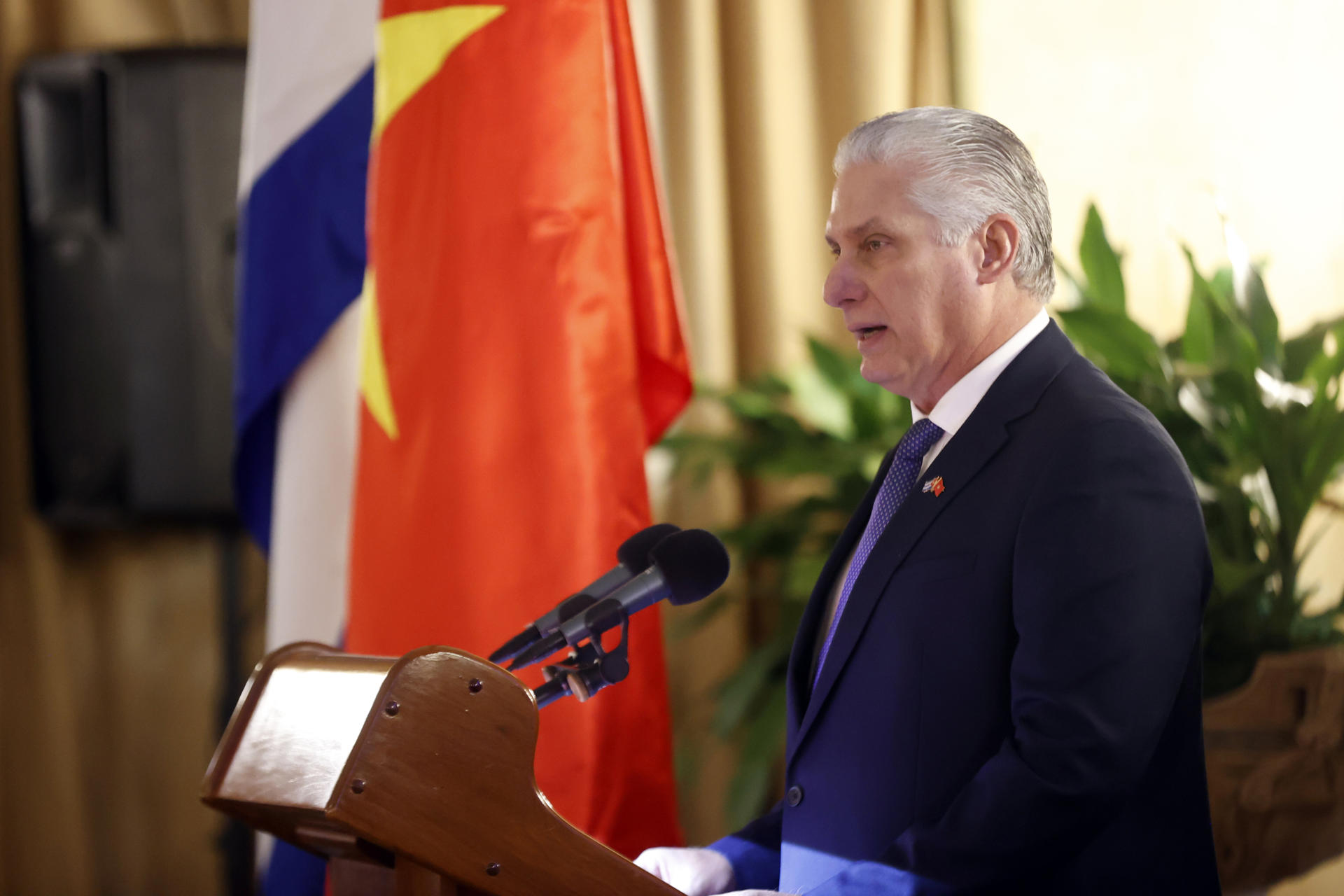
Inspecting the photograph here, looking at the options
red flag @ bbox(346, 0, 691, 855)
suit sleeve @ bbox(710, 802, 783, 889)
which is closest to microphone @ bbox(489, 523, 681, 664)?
suit sleeve @ bbox(710, 802, 783, 889)

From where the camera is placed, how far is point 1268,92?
9.15ft

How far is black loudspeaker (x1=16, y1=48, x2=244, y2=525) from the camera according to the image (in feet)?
9.80

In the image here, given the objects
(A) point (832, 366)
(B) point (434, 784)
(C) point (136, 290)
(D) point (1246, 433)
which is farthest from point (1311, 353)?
(C) point (136, 290)

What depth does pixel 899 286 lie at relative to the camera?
4.20ft

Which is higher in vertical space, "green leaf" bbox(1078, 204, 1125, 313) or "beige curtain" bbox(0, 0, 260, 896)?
"green leaf" bbox(1078, 204, 1125, 313)

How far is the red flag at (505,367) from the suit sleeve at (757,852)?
0.81 metres

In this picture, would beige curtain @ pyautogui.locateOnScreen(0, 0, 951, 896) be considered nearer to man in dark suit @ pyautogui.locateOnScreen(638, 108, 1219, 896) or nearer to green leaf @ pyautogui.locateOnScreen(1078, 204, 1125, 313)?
green leaf @ pyautogui.locateOnScreen(1078, 204, 1125, 313)

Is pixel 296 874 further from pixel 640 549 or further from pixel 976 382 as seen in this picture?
pixel 976 382

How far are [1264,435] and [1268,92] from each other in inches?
44.8

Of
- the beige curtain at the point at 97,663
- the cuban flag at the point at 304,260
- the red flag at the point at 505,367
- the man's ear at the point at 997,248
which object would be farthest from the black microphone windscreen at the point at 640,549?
the beige curtain at the point at 97,663

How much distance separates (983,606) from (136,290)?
259 centimetres

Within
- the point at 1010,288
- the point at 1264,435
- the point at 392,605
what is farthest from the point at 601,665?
the point at 1264,435

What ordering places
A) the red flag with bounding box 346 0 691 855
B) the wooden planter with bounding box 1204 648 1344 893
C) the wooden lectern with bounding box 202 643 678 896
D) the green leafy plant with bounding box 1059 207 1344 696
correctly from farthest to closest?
1. the red flag with bounding box 346 0 691 855
2. the green leafy plant with bounding box 1059 207 1344 696
3. the wooden planter with bounding box 1204 648 1344 893
4. the wooden lectern with bounding box 202 643 678 896

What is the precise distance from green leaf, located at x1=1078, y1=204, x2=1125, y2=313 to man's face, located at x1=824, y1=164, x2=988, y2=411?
1.17 metres
